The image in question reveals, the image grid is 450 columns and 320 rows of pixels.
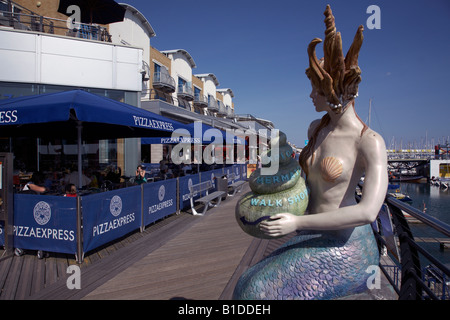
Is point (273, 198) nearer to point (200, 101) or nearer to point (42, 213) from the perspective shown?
point (42, 213)

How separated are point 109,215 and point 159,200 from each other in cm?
182

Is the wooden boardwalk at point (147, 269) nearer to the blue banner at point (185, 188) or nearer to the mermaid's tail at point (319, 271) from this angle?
the mermaid's tail at point (319, 271)

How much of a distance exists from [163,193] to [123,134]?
3.53m

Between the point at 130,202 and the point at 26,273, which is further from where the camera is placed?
the point at 130,202

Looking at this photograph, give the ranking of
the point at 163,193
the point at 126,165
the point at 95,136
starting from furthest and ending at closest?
the point at 126,165 < the point at 95,136 < the point at 163,193

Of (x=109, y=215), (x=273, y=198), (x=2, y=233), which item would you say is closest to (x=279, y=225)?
(x=273, y=198)

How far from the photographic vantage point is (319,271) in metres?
1.56

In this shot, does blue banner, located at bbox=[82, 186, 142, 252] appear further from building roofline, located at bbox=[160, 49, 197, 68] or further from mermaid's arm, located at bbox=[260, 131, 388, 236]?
building roofline, located at bbox=[160, 49, 197, 68]

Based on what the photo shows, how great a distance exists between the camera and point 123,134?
30.4 feet

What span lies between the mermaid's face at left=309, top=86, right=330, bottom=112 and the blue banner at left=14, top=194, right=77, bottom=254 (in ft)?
13.1

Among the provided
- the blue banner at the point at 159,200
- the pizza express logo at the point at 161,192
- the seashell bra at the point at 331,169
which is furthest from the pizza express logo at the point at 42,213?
the seashell bra at the point at 331,169

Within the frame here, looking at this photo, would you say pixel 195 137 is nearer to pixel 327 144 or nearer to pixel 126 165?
pixel 126 165

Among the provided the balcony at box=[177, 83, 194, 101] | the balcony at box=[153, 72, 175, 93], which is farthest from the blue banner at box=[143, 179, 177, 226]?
the balcony at box=[177, 83, 194, 101]

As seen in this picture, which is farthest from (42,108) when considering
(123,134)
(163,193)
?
(123,134)
